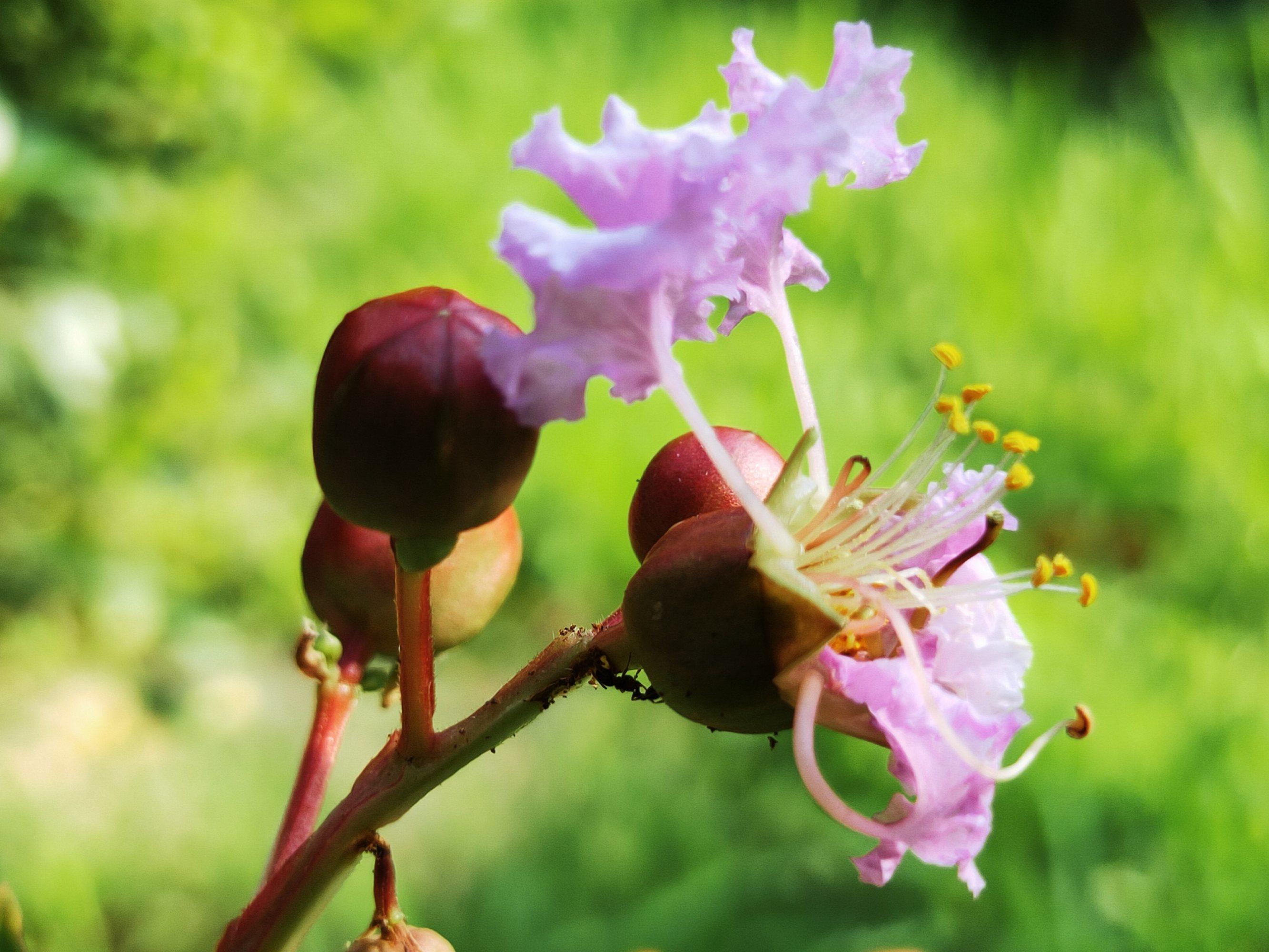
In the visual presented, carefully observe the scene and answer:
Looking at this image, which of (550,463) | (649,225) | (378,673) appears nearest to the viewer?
(649,225)

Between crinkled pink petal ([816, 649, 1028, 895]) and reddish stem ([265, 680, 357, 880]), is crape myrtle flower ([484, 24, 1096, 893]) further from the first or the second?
reddish stem ([265, 680, 357, 880])

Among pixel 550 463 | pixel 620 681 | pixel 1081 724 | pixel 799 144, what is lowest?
pixel 1081 724

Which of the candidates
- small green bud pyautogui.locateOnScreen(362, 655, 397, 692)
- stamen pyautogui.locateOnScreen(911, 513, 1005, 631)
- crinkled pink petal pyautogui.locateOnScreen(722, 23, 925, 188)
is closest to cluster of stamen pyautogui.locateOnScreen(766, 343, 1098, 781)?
stamen pyautogui.locateOnScreen(911, 513, 1005, 631)

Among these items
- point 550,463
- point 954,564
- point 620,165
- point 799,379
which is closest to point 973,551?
point 954,564

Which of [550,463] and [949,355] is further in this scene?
[550,463]

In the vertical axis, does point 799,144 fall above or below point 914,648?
above

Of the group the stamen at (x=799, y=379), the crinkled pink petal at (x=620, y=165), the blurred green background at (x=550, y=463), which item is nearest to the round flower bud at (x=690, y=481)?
the stamen at (x=799, y=379)

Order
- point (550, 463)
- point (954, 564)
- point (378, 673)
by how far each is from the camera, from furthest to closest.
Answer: point (550, 463), point (378, 673), point (954, 564)

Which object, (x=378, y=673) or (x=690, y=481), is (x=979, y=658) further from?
(x=378, y=673)

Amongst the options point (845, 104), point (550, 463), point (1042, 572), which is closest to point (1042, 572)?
point (1042, 572)
